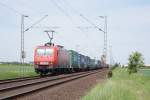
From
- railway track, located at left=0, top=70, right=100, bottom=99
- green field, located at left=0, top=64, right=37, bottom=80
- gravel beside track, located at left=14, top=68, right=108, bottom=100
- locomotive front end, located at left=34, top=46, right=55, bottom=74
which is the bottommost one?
gravel beside track, located at left=14, top=68, right=108, bottom=100

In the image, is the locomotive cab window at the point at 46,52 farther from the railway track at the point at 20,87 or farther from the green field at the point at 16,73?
the railway track at the point at 20,87

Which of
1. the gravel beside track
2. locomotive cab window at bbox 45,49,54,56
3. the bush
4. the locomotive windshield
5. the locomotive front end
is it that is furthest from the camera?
the bush

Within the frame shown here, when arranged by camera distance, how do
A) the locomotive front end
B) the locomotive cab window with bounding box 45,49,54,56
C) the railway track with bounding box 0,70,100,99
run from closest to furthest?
the railway track with bounding box 0,70,100,99, the locomotive front end, the locomotive cab window with bounding box 45,49,54,56

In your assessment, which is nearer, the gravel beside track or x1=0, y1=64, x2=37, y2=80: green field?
the gravel beside track

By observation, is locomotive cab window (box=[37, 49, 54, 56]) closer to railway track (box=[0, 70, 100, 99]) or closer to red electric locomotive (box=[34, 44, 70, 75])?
red electric locomotive (box=[34, 44, 70, 75])

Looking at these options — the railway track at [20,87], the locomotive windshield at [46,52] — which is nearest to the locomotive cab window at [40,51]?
the locomotive windshield at [46,52]

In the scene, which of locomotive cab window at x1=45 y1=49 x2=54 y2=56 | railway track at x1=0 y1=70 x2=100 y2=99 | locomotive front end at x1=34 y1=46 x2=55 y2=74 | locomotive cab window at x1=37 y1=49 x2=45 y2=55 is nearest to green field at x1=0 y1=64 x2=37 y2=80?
locomotive front end at x1=34 y1=46 x2=55 y2=74

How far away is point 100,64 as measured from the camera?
124 metres

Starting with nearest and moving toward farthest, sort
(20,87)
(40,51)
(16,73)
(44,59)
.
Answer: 1. (20,87)
2. (44,59)
3. (40,51)
4. (16,73)

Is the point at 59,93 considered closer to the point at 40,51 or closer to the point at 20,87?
the point at 20,87

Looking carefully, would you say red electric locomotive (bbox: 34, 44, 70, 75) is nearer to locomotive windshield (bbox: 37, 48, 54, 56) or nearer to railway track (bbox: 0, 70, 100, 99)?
locomotive windshield (bbox: 37, 48, 54, 56)

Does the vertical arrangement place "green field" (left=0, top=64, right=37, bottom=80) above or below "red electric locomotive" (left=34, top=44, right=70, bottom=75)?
below

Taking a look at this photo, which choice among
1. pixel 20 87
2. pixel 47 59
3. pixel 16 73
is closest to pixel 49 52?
pixel 47 59

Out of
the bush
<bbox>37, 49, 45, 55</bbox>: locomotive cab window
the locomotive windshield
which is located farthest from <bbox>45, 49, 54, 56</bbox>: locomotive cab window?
the bush
